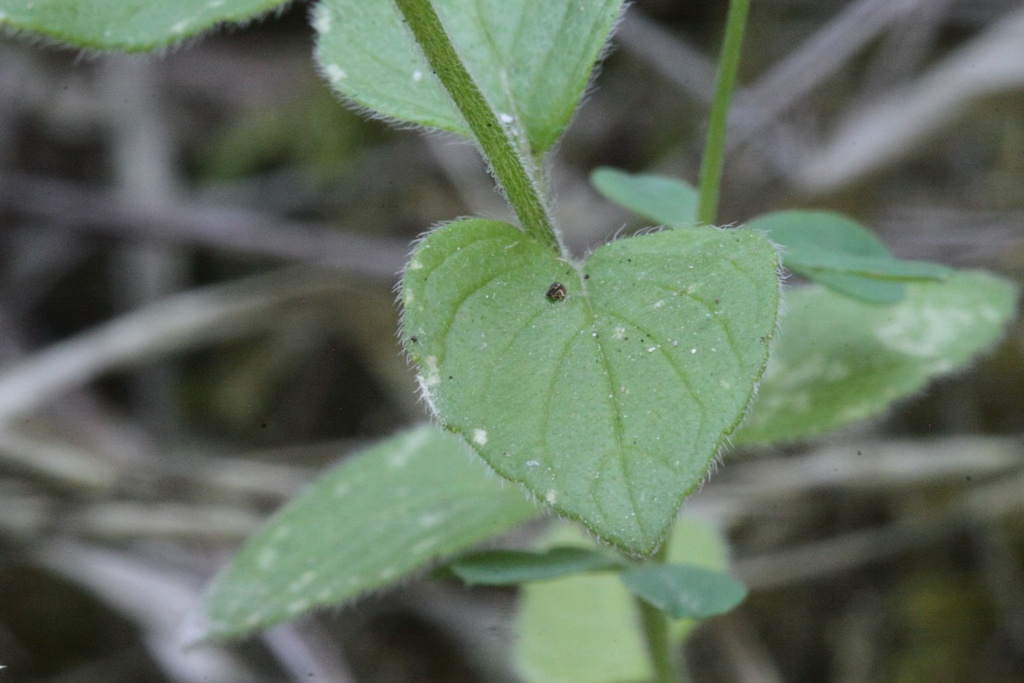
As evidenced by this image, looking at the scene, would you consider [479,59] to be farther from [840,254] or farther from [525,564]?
[525,564]

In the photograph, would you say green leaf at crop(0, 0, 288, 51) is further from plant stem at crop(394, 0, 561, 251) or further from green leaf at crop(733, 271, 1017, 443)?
green leaf at crop(733, 271, 1017, 443)

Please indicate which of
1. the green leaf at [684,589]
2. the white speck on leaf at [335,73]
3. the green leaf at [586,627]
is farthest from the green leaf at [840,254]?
the green leaf at [586,627]

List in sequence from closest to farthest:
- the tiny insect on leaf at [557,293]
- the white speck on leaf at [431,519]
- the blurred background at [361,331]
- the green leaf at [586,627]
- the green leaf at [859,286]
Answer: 1. the tiny insect on leaf at [557,293]
2. the green leaf at [859,286]
3. the white speck on leaf at [431,519]
4. the green leaf at [586,627]
5. the blurred background at [361,331]

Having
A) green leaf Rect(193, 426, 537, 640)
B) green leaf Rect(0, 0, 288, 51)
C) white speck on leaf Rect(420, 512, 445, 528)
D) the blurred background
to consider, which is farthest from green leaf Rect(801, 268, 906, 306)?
the blurred background

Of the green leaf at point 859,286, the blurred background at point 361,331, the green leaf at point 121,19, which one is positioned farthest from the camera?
the blurred background at point 361,331

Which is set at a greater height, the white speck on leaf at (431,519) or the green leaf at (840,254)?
the green leaf at (840,254)

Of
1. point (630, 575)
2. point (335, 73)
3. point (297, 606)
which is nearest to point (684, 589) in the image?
point (630, 575)

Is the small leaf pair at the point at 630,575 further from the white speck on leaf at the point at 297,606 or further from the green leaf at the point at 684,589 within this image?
the white speck on leaf at the point at 297,606
